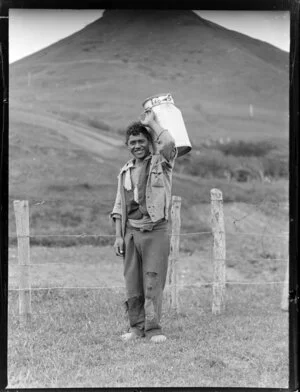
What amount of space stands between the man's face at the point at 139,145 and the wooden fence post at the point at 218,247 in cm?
125

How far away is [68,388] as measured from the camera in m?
4.18

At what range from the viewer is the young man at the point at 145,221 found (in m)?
Result: 4.46

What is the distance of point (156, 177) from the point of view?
4.45 meters

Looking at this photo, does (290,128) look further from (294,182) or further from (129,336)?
(129,336)

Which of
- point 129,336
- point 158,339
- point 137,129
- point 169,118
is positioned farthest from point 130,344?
point 169,118

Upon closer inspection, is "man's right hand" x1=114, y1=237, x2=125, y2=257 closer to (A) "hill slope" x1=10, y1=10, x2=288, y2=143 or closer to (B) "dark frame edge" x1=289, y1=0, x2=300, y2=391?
(B) "dark frame edge" x1=289, y1=0, x2=300, y2=391

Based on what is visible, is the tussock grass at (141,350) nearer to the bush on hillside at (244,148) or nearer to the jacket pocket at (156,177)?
the jacket pocket at (156,177)

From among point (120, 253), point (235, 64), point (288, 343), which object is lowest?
point (288, 343)

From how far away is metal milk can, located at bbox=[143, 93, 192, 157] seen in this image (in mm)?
4438

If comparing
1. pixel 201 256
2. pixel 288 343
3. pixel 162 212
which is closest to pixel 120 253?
pixel 162 212

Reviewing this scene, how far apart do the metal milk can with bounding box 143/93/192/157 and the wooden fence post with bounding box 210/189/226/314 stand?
3.99ft

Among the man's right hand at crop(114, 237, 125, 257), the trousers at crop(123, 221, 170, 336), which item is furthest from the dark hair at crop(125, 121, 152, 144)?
the man's right hand at crop(114, 237, 125, 257)

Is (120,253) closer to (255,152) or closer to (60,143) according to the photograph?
(60,143)

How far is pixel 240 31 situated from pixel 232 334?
2.30m
